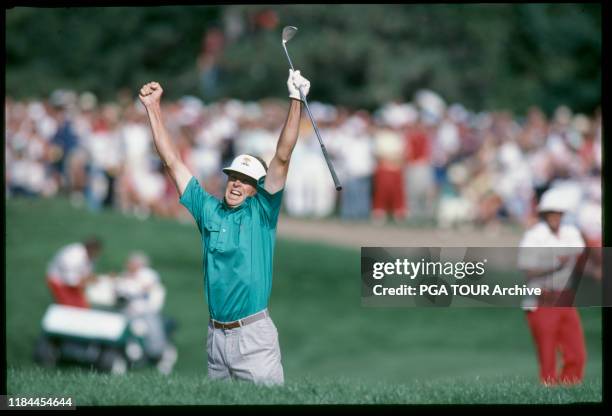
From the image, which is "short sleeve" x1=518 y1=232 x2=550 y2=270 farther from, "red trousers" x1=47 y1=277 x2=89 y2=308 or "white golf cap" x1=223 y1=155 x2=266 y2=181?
"red trousers" x1=47 y1=277 x2=89 y2=308

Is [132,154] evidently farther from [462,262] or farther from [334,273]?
[462,262]

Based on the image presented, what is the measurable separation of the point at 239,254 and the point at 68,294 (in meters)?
12.0

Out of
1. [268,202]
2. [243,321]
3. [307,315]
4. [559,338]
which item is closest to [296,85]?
[268,202]

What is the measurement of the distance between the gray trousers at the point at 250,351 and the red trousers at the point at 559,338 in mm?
3353

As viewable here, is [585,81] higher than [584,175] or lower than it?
higher

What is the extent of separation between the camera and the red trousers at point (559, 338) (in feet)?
37.1

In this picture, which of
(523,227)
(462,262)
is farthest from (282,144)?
(523,227)

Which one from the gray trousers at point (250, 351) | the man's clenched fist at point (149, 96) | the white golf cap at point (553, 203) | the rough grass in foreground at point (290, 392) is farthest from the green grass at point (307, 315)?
the man's clenched fist at point (149, 96)

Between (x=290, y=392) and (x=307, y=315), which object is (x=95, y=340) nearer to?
(x=307, y=315)

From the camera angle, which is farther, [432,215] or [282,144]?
[432,215]

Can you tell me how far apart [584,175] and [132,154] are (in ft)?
25.2

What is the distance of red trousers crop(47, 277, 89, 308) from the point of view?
1989 cm

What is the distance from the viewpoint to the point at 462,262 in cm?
938

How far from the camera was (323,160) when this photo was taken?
2498 centimetres
